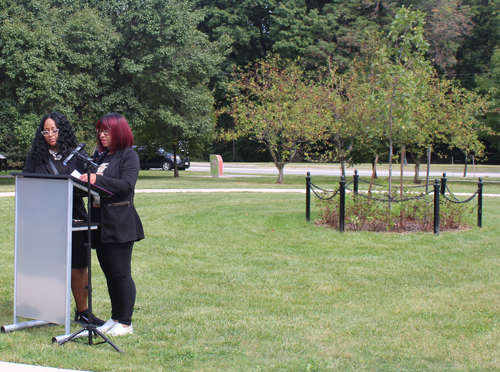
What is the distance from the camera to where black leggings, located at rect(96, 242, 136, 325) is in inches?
161

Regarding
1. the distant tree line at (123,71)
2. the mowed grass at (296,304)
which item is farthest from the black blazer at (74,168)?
the distant tree line at (123,71)

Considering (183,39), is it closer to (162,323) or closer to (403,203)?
(403,203)

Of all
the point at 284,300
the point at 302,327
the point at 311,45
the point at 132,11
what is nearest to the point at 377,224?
the point at 284,300

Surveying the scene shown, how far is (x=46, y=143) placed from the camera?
4348 mm

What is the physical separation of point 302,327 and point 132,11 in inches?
903

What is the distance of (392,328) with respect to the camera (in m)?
4.51

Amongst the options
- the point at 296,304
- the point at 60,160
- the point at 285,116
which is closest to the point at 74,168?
the point at 60,160

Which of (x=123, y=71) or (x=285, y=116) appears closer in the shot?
(x=285, y=116)

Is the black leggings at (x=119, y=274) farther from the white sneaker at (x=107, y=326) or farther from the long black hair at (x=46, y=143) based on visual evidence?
the long black hair at (x=46, y=143)

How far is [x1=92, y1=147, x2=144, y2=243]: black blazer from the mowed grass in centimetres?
83

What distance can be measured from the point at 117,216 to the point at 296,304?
2.07m

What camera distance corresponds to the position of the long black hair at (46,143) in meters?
4.30

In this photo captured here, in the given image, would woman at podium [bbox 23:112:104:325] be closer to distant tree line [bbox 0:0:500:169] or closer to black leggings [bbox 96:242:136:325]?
black leggings [bbox 96:242:136:325]

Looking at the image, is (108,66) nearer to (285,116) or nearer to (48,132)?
(285,116)
